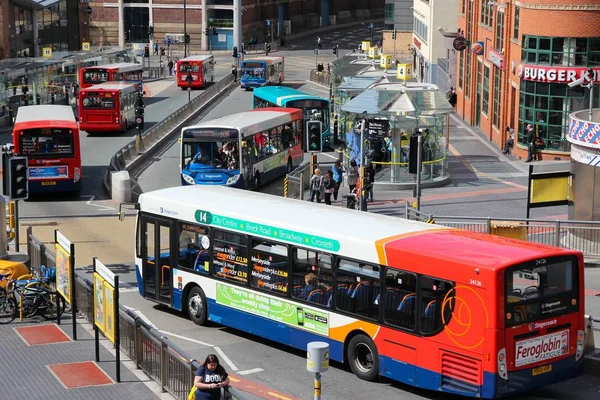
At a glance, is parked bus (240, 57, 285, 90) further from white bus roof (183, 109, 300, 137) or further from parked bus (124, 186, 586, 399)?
parked bus (124, 186, 586, 399)

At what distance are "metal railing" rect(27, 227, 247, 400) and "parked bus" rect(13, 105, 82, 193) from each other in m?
17.7

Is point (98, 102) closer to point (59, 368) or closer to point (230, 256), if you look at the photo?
point (230, 256)

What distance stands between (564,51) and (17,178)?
26.0 meters

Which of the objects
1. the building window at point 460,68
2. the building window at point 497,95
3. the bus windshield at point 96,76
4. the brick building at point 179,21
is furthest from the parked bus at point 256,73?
the brick building at point 179,21

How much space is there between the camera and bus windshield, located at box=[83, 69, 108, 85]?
75250 millimetres

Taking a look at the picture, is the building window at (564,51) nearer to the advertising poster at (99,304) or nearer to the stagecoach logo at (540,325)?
the stagecoach logo at (540,325)

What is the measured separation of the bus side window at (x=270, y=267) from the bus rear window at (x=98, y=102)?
38285 mm

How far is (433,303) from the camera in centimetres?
1791

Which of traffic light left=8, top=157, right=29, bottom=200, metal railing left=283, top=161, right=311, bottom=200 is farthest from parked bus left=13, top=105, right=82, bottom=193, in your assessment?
traffic light left=8, top=157, right=29, bottom=200

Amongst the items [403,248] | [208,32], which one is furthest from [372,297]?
[208,32]

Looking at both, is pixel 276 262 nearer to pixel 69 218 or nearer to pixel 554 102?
pixel 69 218

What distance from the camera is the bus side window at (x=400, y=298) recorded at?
1828cm

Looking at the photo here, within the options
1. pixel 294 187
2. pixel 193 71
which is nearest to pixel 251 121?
pixel 294 187

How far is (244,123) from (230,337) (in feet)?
61.7
